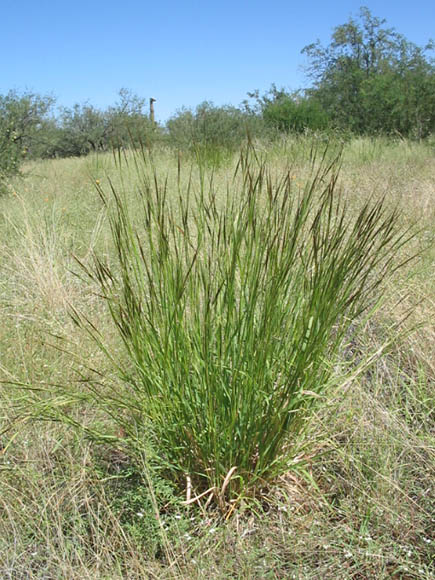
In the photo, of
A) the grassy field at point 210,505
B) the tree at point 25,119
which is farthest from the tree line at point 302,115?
the grassy field at point 210,505

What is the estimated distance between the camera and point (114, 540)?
1.38 metres

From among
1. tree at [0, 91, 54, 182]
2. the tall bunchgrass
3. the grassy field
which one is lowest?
the grassy field

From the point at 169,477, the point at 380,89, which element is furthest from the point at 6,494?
the point at 380,89

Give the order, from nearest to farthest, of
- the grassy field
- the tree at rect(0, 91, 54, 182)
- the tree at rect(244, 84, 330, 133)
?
the grassy field → the tree at rect(0, 91, 54, 182) → the tree at rect(244, 84, 330, 133)

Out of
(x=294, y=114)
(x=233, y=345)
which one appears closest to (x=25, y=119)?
(x=294, y=114)

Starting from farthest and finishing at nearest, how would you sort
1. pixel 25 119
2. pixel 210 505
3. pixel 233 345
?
pixel 25 119, pixel 210 505, pixel 233 345

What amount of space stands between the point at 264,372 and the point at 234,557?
48 cm

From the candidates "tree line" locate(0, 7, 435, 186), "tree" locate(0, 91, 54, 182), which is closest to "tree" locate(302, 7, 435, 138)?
"tree line" locate(0, 7, 435, 186)

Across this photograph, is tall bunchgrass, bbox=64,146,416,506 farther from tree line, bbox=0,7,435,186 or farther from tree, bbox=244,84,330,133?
tree, bbox=244,84,330,133

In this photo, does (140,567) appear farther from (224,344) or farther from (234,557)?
(224,344)

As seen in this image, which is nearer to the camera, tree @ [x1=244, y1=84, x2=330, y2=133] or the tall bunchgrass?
the tall bunchgrass

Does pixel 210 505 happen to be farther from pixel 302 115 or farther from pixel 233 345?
pixel 302 115

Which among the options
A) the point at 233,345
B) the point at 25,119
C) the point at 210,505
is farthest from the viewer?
the point at 25,119

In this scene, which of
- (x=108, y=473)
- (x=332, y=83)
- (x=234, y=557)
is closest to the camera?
(x=234, y=557)
